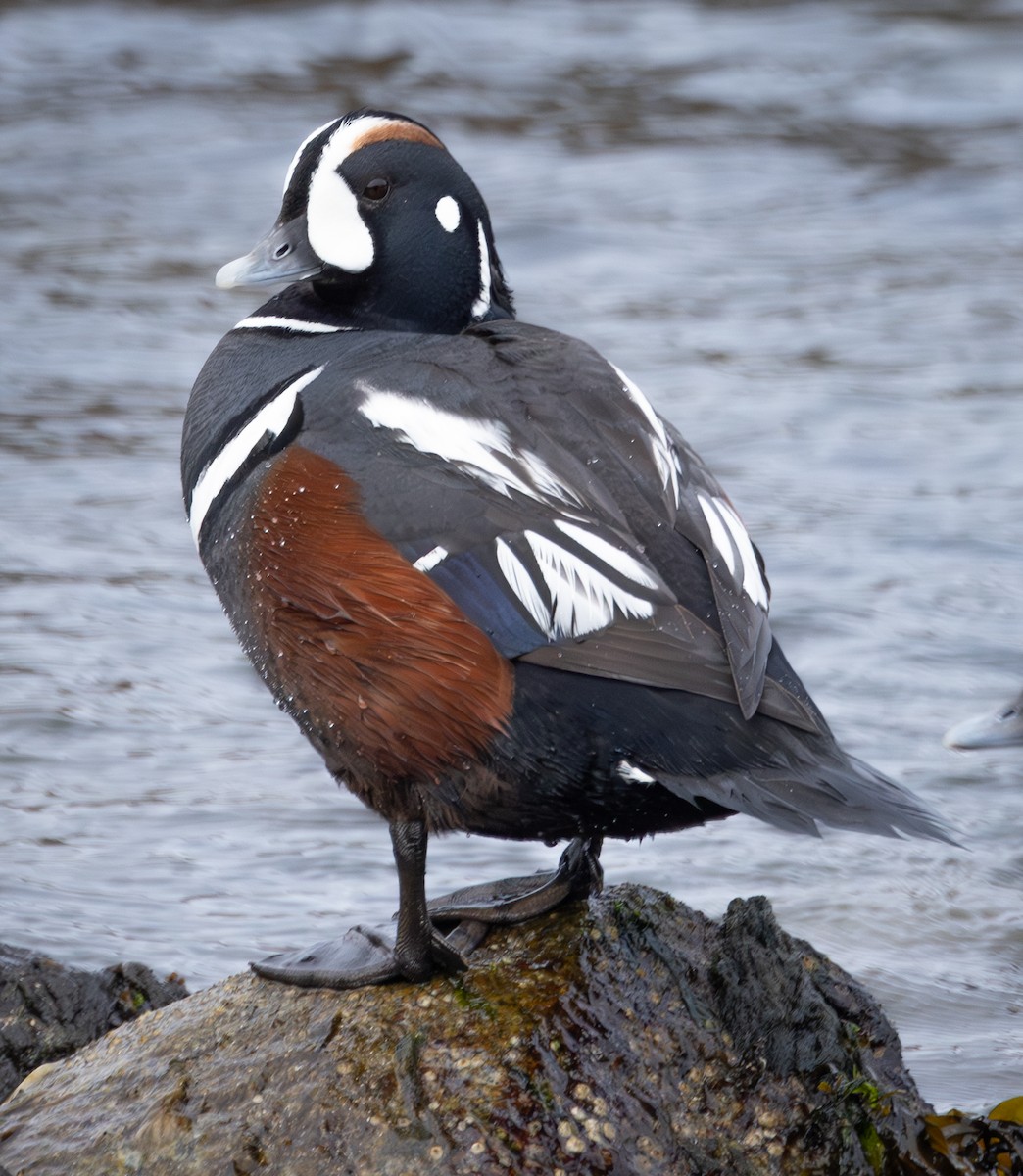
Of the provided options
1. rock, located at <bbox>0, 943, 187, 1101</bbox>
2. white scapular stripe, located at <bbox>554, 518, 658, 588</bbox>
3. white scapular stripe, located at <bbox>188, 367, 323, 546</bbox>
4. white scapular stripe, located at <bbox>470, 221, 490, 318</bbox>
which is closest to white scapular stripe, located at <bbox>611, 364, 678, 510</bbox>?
white scapular stripe, located at <bbox>554, 518, 658, 588</bbox>

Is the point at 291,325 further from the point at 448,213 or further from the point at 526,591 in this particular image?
the point at 526,591

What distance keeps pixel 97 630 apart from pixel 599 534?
4176mm

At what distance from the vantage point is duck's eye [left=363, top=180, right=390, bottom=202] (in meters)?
4.32

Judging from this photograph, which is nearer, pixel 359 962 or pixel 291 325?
pixel 359 962

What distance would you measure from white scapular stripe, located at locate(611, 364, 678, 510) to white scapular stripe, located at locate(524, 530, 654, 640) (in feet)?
1.05

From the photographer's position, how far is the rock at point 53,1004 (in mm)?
4156

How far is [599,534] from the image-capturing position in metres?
3.60

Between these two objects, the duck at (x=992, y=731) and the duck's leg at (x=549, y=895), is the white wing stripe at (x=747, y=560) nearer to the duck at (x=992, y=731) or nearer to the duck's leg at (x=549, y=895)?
the duck's leg at (x=549, y=895)

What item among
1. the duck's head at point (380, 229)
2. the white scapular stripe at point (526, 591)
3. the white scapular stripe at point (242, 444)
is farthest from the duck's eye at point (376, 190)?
the white scapular stripe at point (526, 591)

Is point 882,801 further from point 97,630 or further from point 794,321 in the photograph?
point 794,321

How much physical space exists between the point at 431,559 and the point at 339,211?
3.65ft

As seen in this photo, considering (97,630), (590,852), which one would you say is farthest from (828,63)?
(590,852)

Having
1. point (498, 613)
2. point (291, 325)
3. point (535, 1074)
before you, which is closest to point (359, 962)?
point (535, 1074)

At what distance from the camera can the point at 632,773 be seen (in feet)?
11.5
